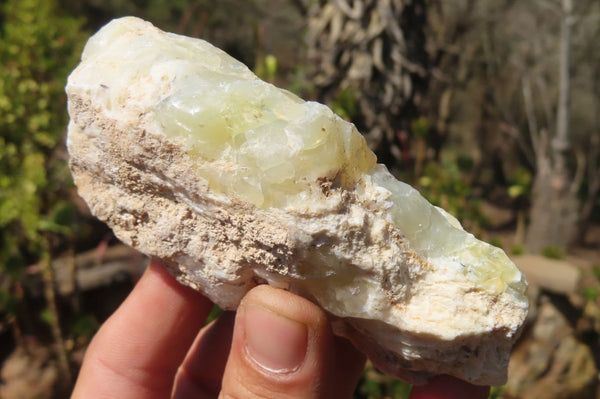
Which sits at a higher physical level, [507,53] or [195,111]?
[195,111]

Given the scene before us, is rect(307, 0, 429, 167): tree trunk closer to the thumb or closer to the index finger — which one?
the index finger

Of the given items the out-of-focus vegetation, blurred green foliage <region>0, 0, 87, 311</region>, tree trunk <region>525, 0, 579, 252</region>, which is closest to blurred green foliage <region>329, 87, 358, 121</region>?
the out-of-focus vegetation

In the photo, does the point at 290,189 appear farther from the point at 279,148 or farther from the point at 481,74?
the point at 481,74

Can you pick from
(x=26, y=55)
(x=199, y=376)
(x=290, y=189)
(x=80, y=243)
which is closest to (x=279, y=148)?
(x=290, y=189)

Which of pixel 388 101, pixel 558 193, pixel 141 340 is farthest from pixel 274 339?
pixel 558 193

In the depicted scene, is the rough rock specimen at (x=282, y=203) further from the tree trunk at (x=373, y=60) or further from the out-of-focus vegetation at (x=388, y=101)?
the tree trunk at (x=373, y=60)

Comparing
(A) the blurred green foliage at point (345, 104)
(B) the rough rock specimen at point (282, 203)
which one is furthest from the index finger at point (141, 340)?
(A) the blurred green foliage at point (345, 104)

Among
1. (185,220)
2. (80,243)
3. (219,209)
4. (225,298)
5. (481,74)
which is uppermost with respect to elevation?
(219,209)
